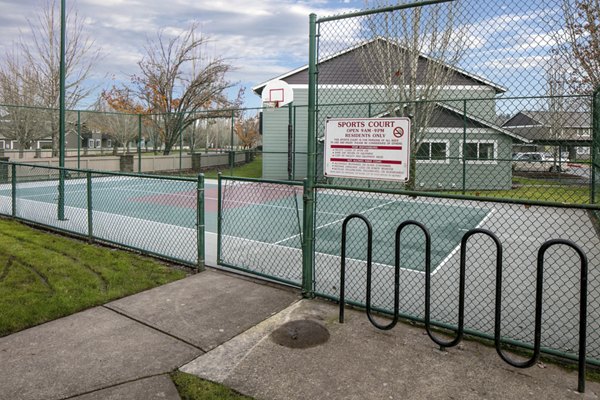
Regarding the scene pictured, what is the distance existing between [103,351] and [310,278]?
220cm

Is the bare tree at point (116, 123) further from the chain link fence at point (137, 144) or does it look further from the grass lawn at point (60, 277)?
the grass lawn at point (60, 277)

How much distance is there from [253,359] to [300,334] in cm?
60

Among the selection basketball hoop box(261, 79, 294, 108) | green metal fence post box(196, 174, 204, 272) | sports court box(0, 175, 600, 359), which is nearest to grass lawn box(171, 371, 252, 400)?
sports court box(0, 175, 600, 359)

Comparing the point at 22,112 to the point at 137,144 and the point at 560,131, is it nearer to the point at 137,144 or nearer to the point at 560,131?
the point at 137,144

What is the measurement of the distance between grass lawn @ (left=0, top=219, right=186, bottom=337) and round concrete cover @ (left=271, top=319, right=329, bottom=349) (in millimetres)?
2009

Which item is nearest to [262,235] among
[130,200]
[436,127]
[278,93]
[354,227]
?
[354,227]

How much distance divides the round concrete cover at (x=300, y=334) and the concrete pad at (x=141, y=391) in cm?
105

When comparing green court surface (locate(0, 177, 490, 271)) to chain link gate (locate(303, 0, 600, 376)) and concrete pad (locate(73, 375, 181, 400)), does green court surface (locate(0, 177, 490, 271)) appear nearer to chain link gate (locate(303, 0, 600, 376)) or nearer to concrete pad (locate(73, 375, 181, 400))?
chain link gate (locate(303, 0, 600, 376))

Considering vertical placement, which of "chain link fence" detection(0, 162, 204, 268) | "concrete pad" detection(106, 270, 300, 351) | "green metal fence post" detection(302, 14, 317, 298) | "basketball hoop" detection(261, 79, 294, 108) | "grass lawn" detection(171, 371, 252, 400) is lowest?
"grass lawn" detection(171, 371, 252, 400)

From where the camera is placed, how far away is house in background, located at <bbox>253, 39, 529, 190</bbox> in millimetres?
11062

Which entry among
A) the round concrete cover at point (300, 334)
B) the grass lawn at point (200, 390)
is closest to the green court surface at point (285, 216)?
the round concrete cover at point (300, 334)

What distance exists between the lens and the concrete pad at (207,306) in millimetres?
4215

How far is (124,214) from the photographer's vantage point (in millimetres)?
10633

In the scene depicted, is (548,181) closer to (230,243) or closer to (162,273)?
(230,243)
